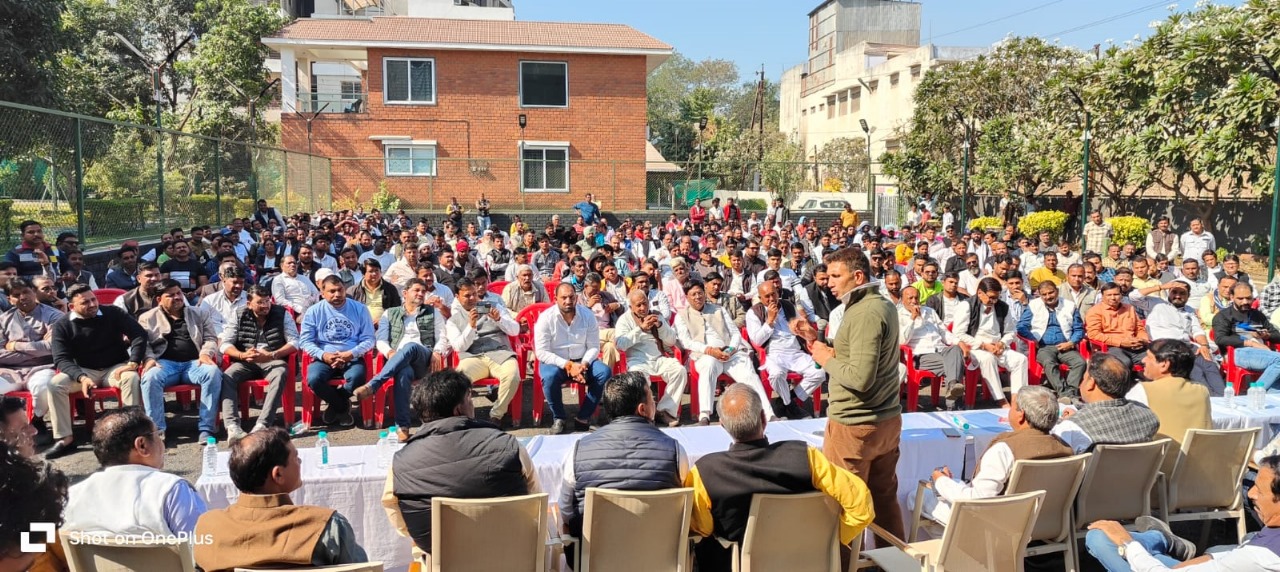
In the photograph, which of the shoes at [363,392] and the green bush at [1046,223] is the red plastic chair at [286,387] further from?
the green bush at [1046,223]

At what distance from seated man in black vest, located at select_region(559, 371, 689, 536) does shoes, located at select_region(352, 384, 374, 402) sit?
3.29 m

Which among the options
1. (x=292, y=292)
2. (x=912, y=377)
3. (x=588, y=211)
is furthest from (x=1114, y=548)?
(x=588, y=211)

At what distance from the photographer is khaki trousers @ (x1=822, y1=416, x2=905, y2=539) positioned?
12.3ft

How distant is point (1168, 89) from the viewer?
1477cm

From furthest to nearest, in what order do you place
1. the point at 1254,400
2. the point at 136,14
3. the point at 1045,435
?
the point at 136,14
the point at 1254,400
the point at 1045,435

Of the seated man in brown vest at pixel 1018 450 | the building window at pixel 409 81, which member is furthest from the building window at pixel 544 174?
the seated man in brown vest at pixel 1018 450

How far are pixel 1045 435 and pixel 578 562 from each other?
2.12 metres

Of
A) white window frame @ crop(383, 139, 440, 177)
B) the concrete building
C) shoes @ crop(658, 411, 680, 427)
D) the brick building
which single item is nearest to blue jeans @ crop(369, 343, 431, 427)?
shoes @ crop(658, 411, 680, 427)

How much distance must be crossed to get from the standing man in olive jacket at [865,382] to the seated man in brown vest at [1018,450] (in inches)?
11.0

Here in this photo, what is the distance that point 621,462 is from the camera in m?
3.31

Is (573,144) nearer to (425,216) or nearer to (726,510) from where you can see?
(425,216)

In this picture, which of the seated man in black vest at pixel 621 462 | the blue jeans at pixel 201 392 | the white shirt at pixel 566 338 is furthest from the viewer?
the white shirt at pixel 566 338

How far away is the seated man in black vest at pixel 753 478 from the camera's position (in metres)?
3.18

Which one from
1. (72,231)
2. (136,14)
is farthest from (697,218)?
(136,14)
